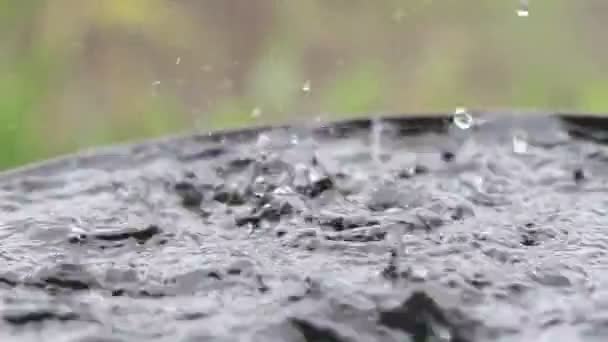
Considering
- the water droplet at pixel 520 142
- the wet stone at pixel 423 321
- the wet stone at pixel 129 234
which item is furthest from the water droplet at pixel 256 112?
the wet stone at pixel 423 321

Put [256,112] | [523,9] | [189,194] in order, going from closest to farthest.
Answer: [189,194]
[256,112]
[523,9]

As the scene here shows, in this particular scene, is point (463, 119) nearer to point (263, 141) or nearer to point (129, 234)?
point (263, 141)

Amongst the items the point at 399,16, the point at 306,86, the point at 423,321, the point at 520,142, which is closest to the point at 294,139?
the point at 520,142

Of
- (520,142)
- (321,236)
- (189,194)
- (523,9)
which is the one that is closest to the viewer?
(321,236)

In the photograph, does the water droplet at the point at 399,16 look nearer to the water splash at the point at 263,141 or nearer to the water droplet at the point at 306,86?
the water droplet at the point at 306,86

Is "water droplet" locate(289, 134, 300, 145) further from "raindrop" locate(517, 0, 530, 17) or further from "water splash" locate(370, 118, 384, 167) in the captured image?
"raindrop" locate(517, 0, 530, 17)

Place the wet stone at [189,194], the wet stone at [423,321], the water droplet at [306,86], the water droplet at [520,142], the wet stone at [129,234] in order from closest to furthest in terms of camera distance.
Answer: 1. the wet stone at [423,321]
2. the wet stone at [129,234]
3. the wet stone at [189,194]
4. the water droplet at [520,142]
5. the water droplet at [306,86]

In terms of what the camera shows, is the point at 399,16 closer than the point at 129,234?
No

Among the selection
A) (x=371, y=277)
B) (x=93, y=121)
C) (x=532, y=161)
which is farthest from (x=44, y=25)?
(x=371, y=277)

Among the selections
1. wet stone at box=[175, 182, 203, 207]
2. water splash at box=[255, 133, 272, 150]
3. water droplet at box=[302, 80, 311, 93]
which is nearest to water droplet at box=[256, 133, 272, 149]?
water splash at box=[255, 133, 272, 150]
